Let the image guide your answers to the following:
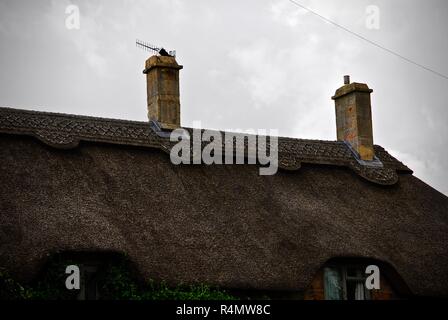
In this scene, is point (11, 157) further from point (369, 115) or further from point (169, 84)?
point (369, 115)

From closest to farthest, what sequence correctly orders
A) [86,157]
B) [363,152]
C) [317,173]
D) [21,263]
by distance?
[21,263], [86,157], [317,173], [363,152]

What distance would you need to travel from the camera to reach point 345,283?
67.1 ft

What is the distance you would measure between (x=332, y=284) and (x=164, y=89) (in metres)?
5.90

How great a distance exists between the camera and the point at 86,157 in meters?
20.4

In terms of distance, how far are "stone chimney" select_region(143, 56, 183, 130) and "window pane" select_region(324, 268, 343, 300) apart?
4.91 metres

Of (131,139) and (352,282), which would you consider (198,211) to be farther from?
(352,282)

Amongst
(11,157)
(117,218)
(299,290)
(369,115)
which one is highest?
(369,115)

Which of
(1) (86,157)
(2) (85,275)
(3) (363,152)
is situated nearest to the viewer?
(2) (85,275)

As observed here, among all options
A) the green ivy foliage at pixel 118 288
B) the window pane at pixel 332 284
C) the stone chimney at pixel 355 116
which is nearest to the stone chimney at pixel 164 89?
the stone chimney at pixel 355 116

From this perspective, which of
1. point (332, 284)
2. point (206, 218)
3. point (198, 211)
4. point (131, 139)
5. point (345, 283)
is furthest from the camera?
point (131, 139)

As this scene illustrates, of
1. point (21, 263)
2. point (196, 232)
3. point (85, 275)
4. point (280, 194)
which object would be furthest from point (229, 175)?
point (21, 263)

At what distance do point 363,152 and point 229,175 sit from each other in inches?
172

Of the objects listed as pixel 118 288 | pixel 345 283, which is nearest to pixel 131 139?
pixel 118 288

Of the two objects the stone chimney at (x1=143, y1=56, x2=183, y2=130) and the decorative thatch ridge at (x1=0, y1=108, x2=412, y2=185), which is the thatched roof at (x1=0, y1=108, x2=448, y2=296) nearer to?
the decorative thatch ridge at (x1=0, y1=108, x2=412, y2=185)
